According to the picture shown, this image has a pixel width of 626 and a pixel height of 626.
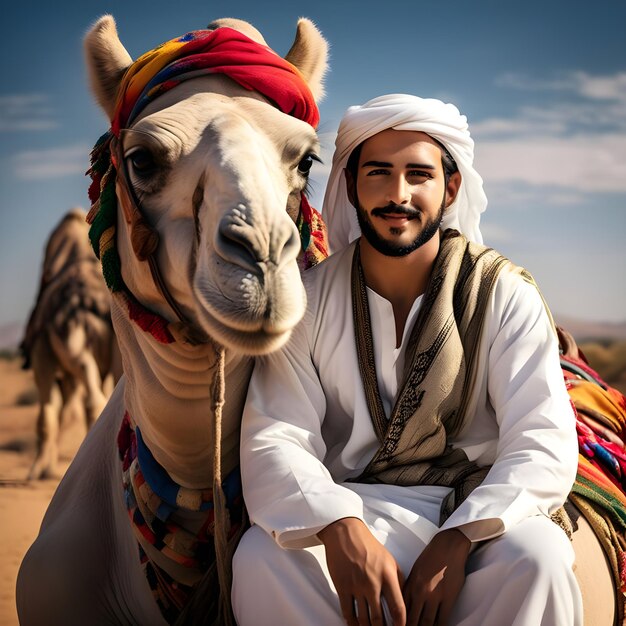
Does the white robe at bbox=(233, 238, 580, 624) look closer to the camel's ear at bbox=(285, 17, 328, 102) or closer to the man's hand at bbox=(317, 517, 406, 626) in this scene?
the man's hand at bbox=(317, 517, 406, 626)

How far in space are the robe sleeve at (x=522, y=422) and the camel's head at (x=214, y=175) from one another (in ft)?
2.14

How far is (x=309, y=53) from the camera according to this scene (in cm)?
312

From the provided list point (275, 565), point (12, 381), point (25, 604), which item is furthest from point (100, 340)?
point (12, 381)

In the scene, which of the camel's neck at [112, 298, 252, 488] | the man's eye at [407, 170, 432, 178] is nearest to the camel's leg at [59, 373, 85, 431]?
the camel's neck at [112, 298, 252, 488]

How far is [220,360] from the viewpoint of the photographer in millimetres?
2543

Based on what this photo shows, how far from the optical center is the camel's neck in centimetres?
263

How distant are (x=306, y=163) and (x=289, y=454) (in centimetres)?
84

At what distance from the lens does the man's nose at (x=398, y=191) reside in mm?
2822

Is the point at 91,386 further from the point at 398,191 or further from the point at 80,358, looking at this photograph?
the point at 398,191

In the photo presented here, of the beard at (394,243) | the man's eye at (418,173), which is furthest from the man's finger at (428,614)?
the man's eye at (418,173)

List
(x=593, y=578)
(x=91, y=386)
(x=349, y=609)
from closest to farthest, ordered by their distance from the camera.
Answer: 1. (x=349, y=609)
2. (x=593, y=578)
3. (x=91, y=386)

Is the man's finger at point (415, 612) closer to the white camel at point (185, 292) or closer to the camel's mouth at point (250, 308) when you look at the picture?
the white camel at point (185, 292)

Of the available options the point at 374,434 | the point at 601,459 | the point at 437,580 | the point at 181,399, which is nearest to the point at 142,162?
the point at 181,399

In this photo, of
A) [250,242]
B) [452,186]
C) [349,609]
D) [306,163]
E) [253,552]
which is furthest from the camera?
[452,186]
